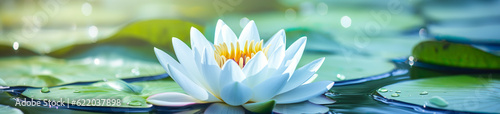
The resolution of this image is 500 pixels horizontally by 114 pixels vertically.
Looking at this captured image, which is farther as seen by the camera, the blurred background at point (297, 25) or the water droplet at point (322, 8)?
the water droplet at point (322, 8)

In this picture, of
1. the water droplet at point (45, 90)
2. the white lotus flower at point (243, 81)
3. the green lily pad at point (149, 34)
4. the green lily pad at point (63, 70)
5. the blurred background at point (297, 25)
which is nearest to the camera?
the white lotus flower at point (243, 81)

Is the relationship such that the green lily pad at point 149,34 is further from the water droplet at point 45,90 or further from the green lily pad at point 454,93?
the green lily pad at point 454,93

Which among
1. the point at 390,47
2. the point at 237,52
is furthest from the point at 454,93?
the point at 390,47

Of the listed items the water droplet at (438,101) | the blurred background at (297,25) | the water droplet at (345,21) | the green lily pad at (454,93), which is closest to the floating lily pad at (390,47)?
the blurred background at (297,25)

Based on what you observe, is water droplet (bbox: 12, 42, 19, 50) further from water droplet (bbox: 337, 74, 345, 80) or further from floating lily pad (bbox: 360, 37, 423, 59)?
floating lily pad (bbox: 360, 37, 423, 59)

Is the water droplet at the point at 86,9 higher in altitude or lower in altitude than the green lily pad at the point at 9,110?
higher

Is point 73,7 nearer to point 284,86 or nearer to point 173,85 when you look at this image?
point 173,85

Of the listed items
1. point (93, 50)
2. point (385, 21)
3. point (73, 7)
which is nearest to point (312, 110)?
point (93, 50)

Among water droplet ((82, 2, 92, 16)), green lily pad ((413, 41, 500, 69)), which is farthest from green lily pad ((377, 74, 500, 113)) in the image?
water droplet ((82, 2, 92, 16))

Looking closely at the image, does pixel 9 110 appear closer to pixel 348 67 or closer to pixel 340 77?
pixel 340 77
